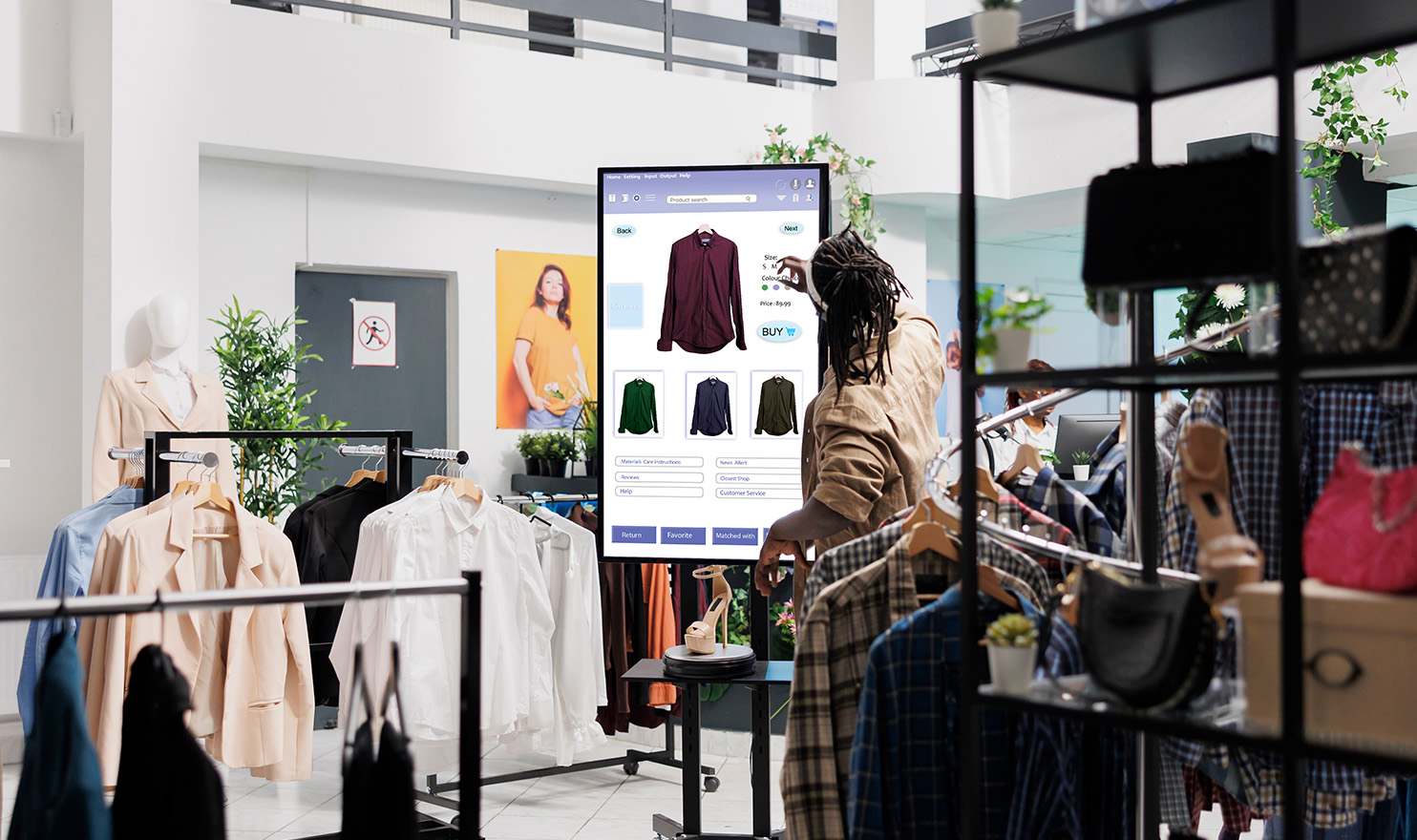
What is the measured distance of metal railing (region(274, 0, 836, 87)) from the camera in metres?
6.46

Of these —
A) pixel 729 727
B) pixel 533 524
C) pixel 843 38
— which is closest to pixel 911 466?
pixel 533 524

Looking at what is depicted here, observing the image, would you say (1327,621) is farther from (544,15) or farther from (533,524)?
(544,15)

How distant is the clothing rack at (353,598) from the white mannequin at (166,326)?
13.0 ft

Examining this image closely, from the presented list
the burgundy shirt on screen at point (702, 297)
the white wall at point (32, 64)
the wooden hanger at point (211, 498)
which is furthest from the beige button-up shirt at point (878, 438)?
the white wall at point (32, 64)

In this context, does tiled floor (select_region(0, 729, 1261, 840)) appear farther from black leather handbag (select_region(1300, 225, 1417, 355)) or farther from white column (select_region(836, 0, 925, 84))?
white column (select_region(836, 0, 925, 84))

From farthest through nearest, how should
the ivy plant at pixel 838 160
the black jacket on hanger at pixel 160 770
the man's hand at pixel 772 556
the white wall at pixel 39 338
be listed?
1. the ivy plant at pixel 838 160
2. the white wall at pixel 39 338
3. the man's hand at pixel 772 556
4. the black jacket on hanger at pixel 160 770

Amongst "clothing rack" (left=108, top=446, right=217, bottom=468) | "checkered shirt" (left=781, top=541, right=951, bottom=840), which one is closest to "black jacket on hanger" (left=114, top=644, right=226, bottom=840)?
"checkered shirt" (left=781, top=541, right=951, bottom=840)

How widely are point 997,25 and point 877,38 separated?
6265 millimetres

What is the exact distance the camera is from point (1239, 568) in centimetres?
139

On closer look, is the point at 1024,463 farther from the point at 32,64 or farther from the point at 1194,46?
the point at 32,64

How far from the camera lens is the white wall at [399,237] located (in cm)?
611

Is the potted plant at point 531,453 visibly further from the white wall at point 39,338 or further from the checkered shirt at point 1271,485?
the checkered shirt at point 1271,485

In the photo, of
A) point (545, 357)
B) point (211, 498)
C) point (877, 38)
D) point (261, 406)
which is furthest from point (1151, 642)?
point (877, 38)

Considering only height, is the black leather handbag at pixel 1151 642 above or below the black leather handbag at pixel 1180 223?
below
